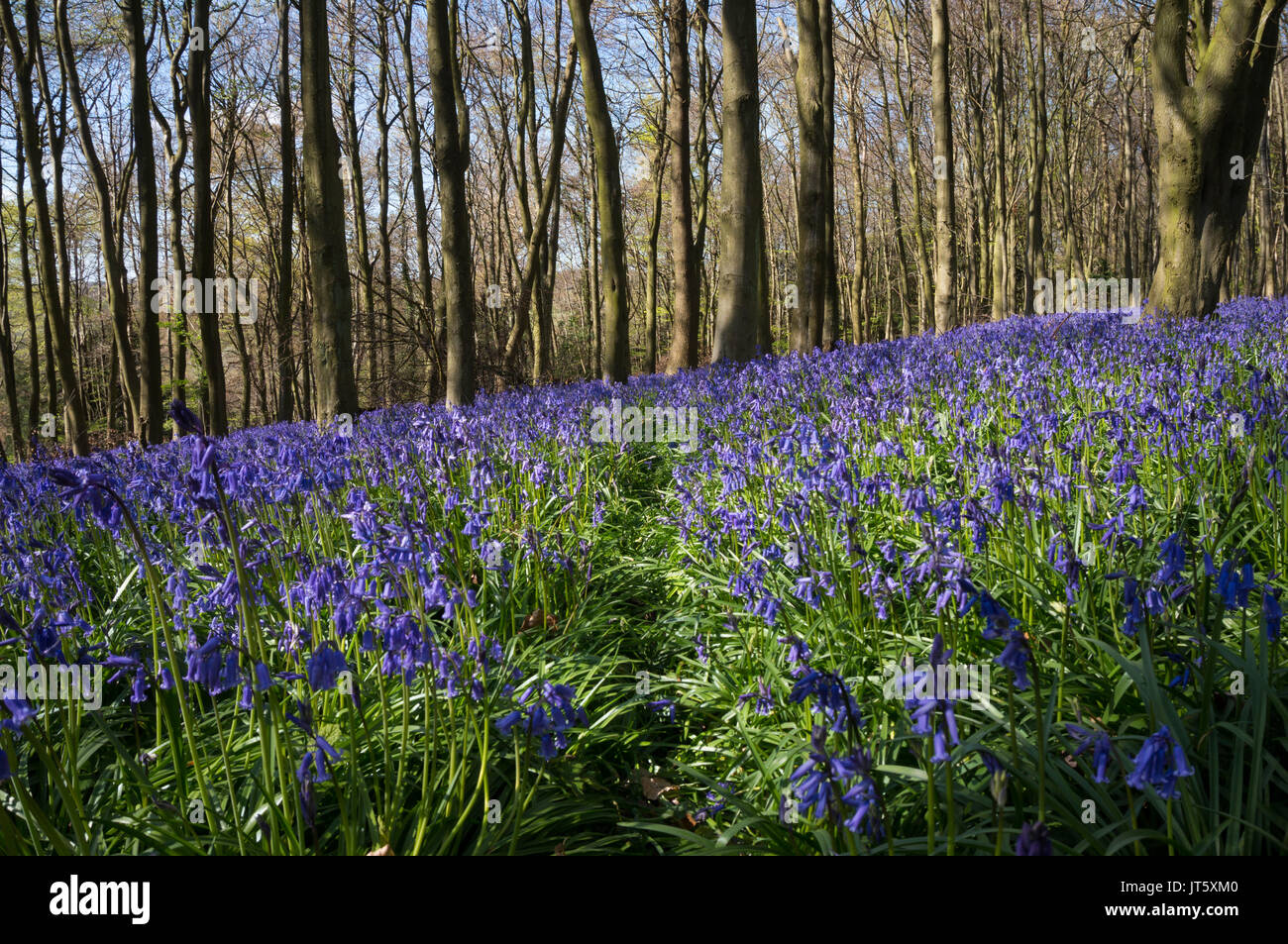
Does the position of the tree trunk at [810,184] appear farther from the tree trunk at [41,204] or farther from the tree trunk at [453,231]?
the tree trunk at [41,204]

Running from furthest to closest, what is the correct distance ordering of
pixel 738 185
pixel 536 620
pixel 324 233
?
pixel 738 185 → pixel 324 233 → pixel 536 620

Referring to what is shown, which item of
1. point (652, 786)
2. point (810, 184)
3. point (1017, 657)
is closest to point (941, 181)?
point (810, 184)

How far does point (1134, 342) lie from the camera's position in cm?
580

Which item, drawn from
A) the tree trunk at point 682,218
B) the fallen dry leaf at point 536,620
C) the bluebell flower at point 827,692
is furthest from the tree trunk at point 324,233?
the bluebell flower at point 827,692

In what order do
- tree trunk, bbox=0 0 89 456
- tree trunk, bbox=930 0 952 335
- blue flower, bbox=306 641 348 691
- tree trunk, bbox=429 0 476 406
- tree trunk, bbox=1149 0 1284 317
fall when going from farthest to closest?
1. tree trunk, bbox=930 0 952 335
2. tree trunk, bbox=0 0 89 456
3. tree trunk, bbox=1149 0 1284 317
4. tree trunk, bbox=429 0 476 406
5. blue flower, bbox=306 641 348 691

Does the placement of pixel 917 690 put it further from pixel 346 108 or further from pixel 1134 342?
pixel 346 108

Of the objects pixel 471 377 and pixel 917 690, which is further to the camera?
pixel 471 377

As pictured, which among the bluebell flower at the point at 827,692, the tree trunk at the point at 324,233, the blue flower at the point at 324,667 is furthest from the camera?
the tree trunk at the point at 324,233

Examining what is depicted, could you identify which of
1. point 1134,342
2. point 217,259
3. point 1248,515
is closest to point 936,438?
point 1248,515

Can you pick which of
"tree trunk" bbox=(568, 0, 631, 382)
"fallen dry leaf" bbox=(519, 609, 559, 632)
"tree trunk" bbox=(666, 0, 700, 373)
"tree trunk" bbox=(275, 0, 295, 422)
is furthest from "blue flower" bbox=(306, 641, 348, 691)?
"tree trunk" bbox=(275, 0, 295, 422)

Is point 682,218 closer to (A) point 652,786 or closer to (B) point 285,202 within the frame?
(B) point 285,202

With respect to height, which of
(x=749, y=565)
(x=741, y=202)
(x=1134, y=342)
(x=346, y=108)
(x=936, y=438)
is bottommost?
(x=749, y=565)

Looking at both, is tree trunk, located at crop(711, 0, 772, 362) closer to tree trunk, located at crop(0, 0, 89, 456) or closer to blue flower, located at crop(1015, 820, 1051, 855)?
blue flower, located at crop(1015, 820, 1051, 855)
